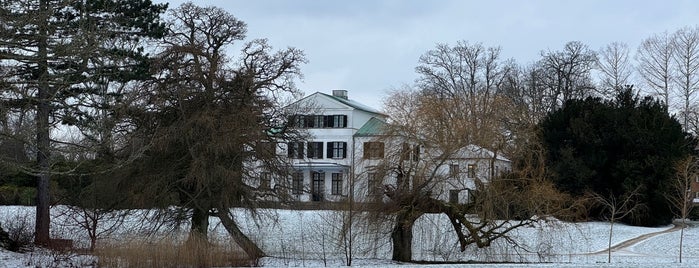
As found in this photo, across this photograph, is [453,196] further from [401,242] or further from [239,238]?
[239,238]

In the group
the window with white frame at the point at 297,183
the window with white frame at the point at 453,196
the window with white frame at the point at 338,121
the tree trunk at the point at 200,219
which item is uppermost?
the window with white frame at the point at 338,121

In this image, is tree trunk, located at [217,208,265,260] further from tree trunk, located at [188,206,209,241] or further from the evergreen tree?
the evergreen tree

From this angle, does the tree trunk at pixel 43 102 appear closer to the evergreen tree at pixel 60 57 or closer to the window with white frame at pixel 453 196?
the evergreen tree at pixel 60 57

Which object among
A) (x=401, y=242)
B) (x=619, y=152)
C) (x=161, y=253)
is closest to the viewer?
(x=161, y=253)

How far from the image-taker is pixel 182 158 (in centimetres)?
2773

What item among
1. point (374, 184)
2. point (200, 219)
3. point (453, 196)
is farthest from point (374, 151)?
point (200, 219)

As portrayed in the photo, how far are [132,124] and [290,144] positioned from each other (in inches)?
232

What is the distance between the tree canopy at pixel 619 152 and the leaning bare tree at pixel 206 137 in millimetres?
22021

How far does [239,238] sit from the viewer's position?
28.4 meters

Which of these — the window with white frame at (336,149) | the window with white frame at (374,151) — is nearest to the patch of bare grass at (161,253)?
the window with white frame at (374,151)

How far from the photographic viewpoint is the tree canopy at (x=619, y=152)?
46750 millimetres

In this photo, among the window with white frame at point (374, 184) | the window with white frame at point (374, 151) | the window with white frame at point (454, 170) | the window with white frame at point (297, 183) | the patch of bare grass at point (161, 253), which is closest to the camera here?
the patch of bare grass at point (161, 253)

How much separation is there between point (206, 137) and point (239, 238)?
3.83m

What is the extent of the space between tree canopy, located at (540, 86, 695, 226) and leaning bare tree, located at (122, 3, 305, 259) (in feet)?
72.2
